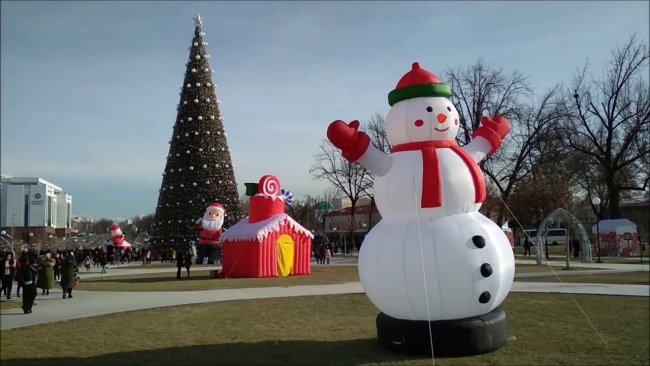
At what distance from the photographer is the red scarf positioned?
7.58 meters

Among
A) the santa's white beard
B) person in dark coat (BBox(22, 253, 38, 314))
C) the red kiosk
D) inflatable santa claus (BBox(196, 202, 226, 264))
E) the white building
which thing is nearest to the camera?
person in dark coat (BBox(22, 253, 38, 314))

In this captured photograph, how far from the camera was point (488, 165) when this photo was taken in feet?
124

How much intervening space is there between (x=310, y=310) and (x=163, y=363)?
5384 mm

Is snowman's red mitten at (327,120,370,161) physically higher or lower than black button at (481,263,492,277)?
higher

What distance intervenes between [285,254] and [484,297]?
16624 mm

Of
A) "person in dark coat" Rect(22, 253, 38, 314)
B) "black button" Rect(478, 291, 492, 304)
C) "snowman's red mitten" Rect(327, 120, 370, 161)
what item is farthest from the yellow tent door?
"black button" Rect(478, 291, 492, 304)

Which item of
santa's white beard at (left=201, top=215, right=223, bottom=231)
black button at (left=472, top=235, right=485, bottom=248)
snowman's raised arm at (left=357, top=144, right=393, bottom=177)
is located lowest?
black button at (left=472, top=235, right=485, bottom=248)

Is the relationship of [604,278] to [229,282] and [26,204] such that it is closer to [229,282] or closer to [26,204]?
[229,282]

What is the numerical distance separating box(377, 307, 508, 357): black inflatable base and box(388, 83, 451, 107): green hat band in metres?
3.30

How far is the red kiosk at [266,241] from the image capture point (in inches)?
887

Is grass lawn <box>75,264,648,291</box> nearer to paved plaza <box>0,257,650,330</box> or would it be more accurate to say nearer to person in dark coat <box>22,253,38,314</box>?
paved plaza <box>0,257,650,330</box>

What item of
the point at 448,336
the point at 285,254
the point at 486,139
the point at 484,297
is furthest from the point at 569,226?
the point at 448,336

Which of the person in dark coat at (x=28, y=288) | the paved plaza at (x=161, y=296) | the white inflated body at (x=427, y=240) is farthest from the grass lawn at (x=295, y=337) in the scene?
the person in dark coat at (x=28, y=288)

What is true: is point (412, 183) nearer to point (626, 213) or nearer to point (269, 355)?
point (269, 355)
